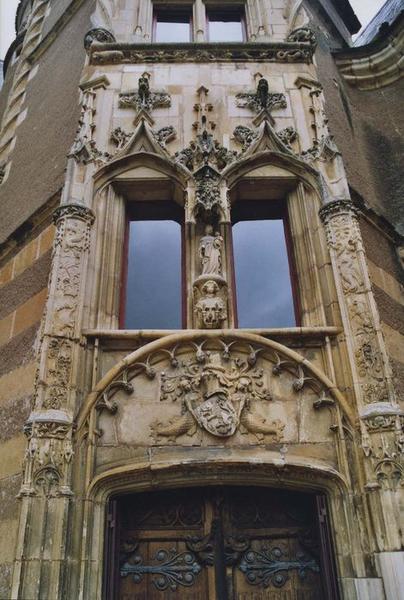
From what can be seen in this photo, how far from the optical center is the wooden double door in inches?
180

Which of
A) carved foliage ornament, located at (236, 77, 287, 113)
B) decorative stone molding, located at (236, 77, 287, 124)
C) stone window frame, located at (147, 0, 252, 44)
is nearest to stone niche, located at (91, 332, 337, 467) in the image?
decorative stone molding, located at (236, 77, 287, 124)

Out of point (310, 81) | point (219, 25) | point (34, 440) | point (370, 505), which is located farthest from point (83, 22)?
point (370, 505)

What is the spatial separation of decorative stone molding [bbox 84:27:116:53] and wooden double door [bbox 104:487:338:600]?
6447 millimetres

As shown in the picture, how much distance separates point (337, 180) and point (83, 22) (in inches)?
235

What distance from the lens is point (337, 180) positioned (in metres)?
6.21

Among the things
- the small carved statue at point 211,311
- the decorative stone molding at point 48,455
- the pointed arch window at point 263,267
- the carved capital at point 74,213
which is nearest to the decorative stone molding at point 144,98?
the pointed arch window at point 263,267

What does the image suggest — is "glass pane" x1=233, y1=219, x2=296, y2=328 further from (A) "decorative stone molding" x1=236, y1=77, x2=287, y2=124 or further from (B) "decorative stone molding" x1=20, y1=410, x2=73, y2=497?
(B) "decorative stone molding" x1=20, y1=410, x2=73, y2=497

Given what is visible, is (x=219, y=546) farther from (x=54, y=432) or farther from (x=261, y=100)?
(x=261, y=100)

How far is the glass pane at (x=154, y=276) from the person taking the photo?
587 centimetres

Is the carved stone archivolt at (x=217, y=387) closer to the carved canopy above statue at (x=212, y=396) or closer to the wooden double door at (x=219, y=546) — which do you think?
the carved canopy above statue at (x=212, y=396)

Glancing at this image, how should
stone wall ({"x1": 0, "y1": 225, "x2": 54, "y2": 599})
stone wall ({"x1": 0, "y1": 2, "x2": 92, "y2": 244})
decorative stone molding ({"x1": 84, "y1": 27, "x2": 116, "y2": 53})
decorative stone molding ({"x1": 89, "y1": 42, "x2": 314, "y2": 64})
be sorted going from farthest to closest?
1. decorative stone molding ({"x1": 84, "y1": 27, "x2": 116, "y2": 53})
2. decorative stone molding ({"x1": 89, "y1": 42, "x2": 314, "y2": 64})
3. stone wall ({"x1": 0, "y1": 2, "x2": 92, "y2": 244})
4. stone wall ({"x1": 0, "y1": 225, "x2": 54, "y2": 599})

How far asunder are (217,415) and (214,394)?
21 centimetres

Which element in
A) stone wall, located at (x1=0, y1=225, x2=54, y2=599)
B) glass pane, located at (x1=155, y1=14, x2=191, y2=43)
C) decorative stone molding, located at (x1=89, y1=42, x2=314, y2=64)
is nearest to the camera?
stone wall, located at (x1=0, y1=225, x2=54, y2=599)

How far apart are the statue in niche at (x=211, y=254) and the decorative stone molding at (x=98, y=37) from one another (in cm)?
391
